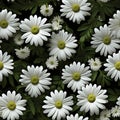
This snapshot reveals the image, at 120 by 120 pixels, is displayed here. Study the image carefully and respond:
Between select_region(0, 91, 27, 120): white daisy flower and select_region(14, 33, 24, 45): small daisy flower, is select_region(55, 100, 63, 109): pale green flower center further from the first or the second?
select_region(14, 33, 24, 45): small daisy flower

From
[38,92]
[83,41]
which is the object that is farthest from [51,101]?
[83,41]

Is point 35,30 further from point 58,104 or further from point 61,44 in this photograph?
point 58,104

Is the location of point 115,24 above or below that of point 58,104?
above

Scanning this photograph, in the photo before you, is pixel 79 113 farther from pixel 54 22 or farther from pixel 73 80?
pixel 54 22

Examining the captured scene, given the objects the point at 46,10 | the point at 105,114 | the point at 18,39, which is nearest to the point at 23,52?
the point at 18,39

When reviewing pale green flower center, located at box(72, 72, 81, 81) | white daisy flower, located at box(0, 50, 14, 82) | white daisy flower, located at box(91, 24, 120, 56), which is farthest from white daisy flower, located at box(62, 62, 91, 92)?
white daisy flower, located at box(0, 50, 14, 82)

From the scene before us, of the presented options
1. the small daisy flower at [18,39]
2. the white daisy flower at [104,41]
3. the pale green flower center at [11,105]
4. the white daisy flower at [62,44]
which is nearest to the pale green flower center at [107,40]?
the white daisy flower at [104,41]
